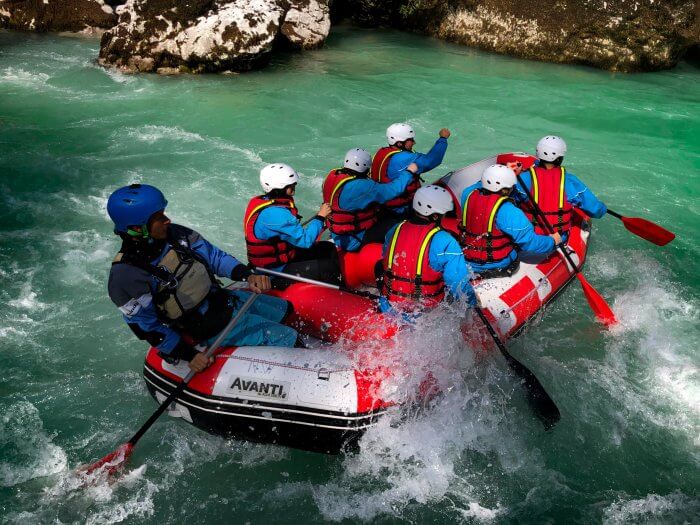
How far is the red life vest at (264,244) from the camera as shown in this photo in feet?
14.6

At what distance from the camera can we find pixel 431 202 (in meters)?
3.97

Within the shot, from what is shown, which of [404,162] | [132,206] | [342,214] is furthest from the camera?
[404,162]

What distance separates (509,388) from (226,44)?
9.29m

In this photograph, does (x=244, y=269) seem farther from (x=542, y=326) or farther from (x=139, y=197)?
(x=542, y=326)

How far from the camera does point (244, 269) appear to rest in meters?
3.99

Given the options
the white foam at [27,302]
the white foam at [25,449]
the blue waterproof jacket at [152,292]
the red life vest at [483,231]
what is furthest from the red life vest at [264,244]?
the white foam at [27,302]

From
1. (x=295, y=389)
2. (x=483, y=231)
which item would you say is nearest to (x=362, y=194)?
(x=483, y=231)

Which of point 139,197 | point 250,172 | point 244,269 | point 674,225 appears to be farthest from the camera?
point 250,172

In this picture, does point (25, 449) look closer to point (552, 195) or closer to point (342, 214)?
point (342, 214)

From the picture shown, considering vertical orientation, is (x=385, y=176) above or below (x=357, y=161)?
below

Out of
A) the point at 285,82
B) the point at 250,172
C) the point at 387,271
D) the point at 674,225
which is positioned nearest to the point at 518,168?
the point at 387,271

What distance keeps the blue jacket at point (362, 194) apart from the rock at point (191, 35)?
7261 mm

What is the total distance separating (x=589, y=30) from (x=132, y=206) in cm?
1215

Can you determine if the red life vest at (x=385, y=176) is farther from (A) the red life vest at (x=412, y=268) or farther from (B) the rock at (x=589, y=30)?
(B) the rock at (x=589, y=30)
